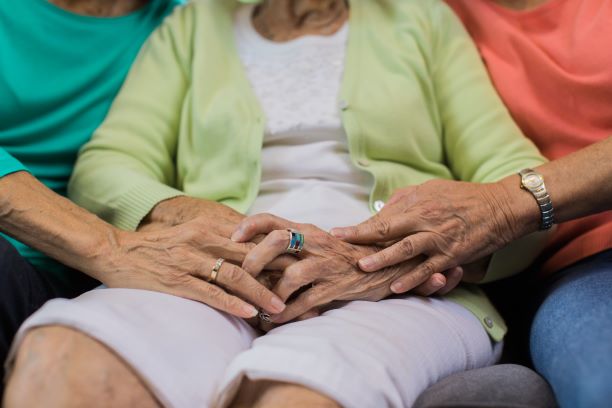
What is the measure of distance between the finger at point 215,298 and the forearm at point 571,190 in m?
0.43

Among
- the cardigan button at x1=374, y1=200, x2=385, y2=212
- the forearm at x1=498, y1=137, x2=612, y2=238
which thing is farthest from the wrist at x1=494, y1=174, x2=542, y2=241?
the cardigan button at x1=374, y1=200, x2=385, y2=212

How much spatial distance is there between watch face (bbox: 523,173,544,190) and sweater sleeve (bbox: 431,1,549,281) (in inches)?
4.7

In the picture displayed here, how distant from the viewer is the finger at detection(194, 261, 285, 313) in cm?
89

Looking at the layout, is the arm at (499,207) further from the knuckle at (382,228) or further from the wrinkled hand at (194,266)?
the wrinkled hand at (194,266)

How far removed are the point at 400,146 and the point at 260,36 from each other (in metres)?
0.39

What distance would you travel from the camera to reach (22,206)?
37.6 inches

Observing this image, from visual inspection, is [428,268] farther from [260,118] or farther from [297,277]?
[260,118]

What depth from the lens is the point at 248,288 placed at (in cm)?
89

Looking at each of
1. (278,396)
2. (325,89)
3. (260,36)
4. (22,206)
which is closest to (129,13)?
(260,36)

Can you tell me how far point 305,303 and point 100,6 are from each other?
817mm

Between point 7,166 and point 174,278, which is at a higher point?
point 7,166

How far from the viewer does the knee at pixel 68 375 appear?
2.24 ft

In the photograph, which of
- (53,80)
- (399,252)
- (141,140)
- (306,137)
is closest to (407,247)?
(399,252)

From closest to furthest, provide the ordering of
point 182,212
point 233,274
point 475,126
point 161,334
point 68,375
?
point 68,375, point 161,334, point 233,274, point 182,212, point 475,126
